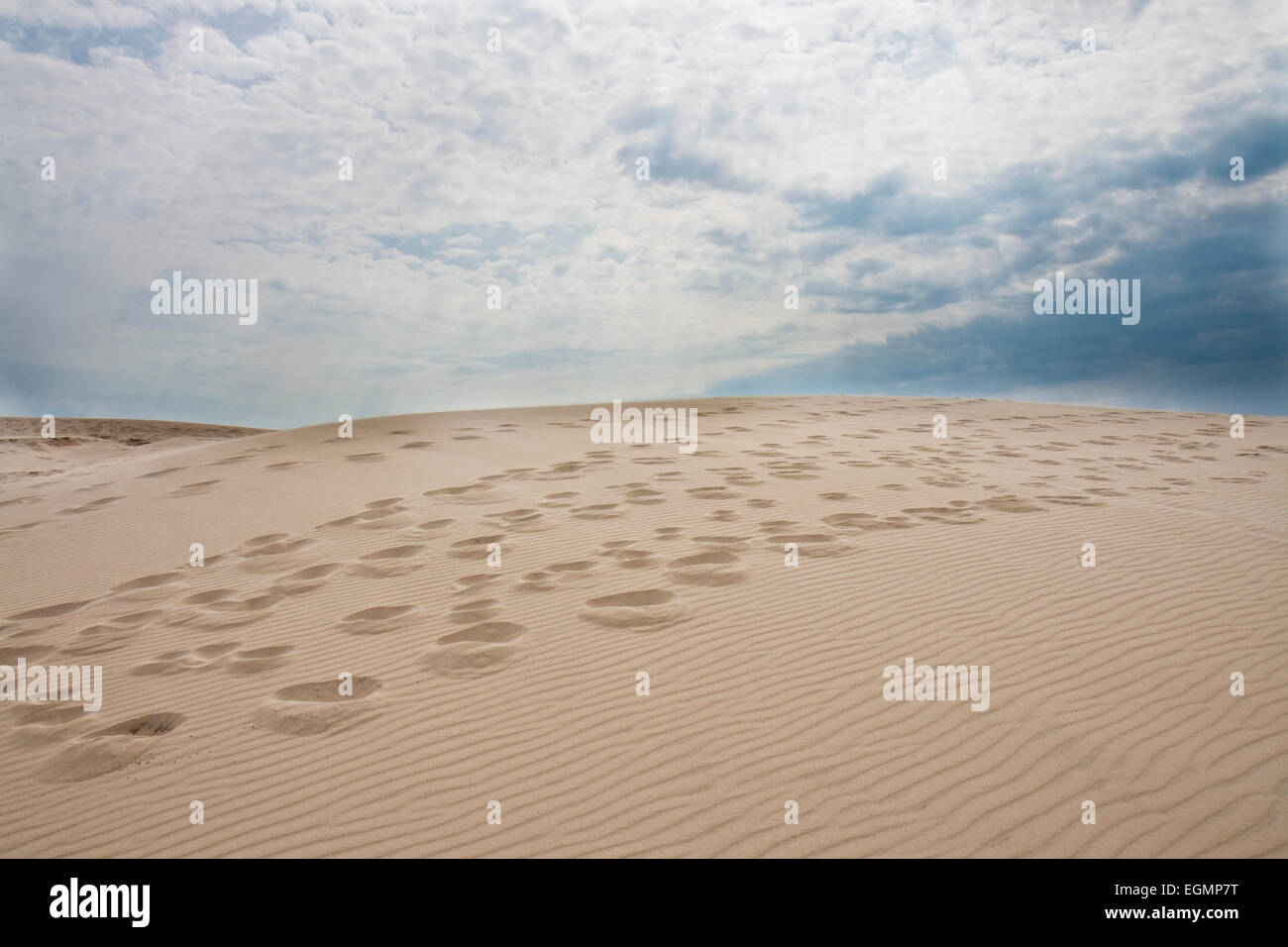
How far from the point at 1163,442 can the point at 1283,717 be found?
1538cm

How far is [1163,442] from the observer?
1634cm

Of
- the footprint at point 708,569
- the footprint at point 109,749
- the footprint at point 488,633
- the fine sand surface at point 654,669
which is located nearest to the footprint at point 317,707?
the fine sand surface at point 654,669

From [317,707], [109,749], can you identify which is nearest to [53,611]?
[109,749]

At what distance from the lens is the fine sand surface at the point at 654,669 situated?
317 cm

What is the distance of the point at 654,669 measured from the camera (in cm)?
454

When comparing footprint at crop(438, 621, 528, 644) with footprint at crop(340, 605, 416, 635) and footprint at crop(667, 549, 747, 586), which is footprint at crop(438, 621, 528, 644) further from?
footprint at crop(667, 549, 747, 586)

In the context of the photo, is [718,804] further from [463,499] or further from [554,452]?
[554,452]

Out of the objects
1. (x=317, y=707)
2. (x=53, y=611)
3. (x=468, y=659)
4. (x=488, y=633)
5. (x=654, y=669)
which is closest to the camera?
(x=317, y=707)

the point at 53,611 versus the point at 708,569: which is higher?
the point at 708,569

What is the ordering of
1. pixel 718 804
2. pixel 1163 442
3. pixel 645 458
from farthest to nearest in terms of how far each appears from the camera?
pixel 1163 442 → pixel 645 458 → pixel 718 804

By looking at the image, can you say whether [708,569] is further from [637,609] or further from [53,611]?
[53,611]

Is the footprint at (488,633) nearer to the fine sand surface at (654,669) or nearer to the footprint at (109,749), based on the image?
the fine sand surface at (654,669)
